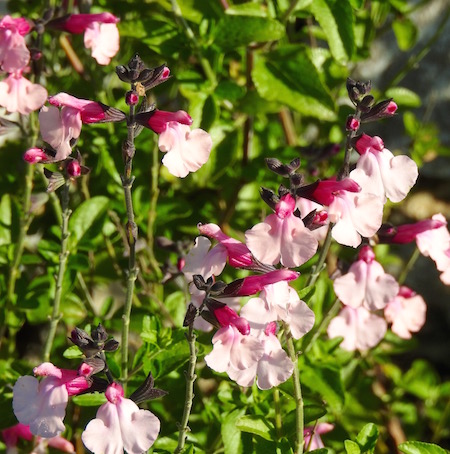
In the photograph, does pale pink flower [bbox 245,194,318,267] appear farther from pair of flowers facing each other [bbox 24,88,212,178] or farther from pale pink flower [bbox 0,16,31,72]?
pale pink flower [bbox 0,16,31,72]

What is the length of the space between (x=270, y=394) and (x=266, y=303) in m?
0.48

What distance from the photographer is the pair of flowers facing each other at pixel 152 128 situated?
4.18ft

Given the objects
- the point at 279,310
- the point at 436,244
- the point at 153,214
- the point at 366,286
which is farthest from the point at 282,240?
the point at 153,214

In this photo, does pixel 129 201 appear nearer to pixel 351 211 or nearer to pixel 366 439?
pixel 351 211

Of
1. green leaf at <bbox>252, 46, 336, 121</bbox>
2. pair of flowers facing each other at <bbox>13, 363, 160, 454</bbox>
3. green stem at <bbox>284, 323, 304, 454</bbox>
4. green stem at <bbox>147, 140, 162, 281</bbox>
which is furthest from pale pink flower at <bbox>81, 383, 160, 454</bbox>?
green leaf at <bbox>252, 46, 336, 121</bbox>

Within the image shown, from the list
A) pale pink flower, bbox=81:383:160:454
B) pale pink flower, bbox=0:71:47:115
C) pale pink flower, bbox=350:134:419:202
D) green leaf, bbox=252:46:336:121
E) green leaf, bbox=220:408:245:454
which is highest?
pale pink flower, bbox=350:134:419:202

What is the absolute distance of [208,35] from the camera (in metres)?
1.89

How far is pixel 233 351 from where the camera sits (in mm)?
1212

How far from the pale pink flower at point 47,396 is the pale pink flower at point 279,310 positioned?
274mm

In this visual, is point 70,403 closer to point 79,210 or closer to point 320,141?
point 79,210

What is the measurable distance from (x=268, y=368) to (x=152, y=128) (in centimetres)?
44

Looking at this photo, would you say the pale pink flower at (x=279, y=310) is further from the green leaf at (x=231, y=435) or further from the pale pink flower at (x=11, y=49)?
the pale pink flower at (x=11, y=49)

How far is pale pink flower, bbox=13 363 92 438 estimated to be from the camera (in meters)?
1.21

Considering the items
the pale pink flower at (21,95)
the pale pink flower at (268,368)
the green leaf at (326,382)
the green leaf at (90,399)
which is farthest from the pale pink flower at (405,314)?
the pale pink flower at (21,95)
